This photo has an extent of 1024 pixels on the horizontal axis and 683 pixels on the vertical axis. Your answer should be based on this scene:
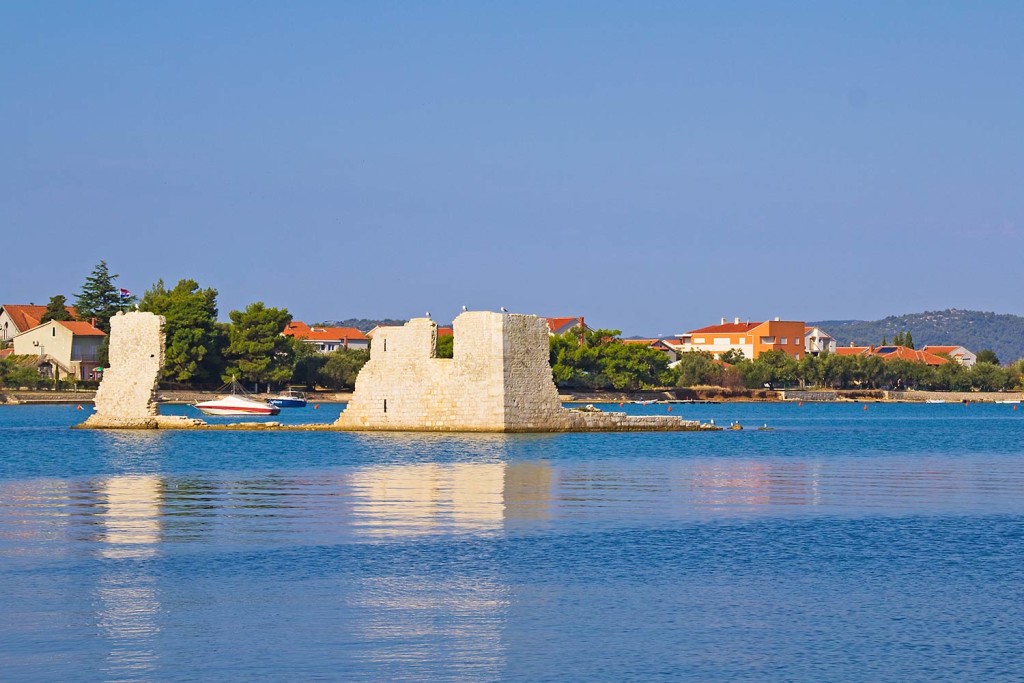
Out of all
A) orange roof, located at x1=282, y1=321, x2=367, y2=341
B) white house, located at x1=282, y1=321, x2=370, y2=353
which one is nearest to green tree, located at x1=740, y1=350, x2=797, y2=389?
white house, located at x1=282, y1=321, x2=370, y2=353

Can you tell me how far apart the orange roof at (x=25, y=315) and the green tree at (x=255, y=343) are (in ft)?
55.2

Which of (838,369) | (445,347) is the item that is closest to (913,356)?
(838,369)

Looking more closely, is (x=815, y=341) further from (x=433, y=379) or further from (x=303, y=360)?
(x=433, y=379)

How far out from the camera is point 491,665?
871cm

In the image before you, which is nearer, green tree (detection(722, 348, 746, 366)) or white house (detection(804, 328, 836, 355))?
green tree (detection(722, 348, 746, 366))

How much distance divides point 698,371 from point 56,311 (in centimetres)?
3900

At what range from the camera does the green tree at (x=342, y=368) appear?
7190cm

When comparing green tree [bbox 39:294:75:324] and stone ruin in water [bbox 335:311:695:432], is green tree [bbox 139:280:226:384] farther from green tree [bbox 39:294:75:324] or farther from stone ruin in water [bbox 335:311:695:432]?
stone ruin in water [bbox 335:311:695:432]

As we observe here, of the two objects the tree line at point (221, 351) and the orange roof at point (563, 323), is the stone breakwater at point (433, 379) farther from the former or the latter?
the orange roof at point (563, 323)

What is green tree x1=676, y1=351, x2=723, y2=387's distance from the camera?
8750 cm

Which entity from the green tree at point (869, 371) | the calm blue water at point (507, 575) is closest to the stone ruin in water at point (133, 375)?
the calm blue water at point (507, 575)

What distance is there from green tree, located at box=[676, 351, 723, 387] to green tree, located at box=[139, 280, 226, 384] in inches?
1276

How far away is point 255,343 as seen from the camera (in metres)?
65.4

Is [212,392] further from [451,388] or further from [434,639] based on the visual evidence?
[434,639]
